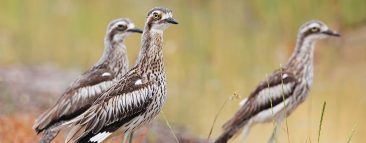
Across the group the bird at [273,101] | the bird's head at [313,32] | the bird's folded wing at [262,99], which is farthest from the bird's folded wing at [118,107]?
the bird's head at [313,32]

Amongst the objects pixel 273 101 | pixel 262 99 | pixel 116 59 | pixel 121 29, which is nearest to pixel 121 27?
pixel 121 29

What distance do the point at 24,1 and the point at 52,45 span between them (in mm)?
1861

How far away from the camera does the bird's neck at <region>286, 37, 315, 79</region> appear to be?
40.9 feet

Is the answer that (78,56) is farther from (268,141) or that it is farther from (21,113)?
(268,141)

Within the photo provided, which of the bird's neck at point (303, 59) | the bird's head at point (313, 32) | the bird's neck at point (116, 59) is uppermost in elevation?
the bird's neck at point (116, 59)

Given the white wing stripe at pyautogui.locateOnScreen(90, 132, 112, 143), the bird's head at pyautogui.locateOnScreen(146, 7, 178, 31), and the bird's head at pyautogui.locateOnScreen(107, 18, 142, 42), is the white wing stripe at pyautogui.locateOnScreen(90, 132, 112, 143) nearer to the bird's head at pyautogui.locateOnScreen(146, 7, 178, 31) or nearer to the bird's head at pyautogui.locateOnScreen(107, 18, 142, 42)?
the bird's head at pyautogui.locateOnScreen(146, 7, 178, 31)

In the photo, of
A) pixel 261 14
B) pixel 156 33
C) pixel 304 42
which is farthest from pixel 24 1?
pixel 156 33

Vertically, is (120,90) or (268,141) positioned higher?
(120,90)

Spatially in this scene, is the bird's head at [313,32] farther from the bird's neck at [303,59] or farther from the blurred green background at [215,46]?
the blurred green background at [215,46]

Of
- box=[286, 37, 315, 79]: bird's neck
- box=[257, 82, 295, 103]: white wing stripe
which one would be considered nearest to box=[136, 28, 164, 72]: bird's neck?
box=[257, 82, 295, 103]: white wing stripe

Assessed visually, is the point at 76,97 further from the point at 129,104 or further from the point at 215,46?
the point at 215,46

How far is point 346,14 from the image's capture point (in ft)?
55.0

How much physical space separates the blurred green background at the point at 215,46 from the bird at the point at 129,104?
3648 mm

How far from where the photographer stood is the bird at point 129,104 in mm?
9906
